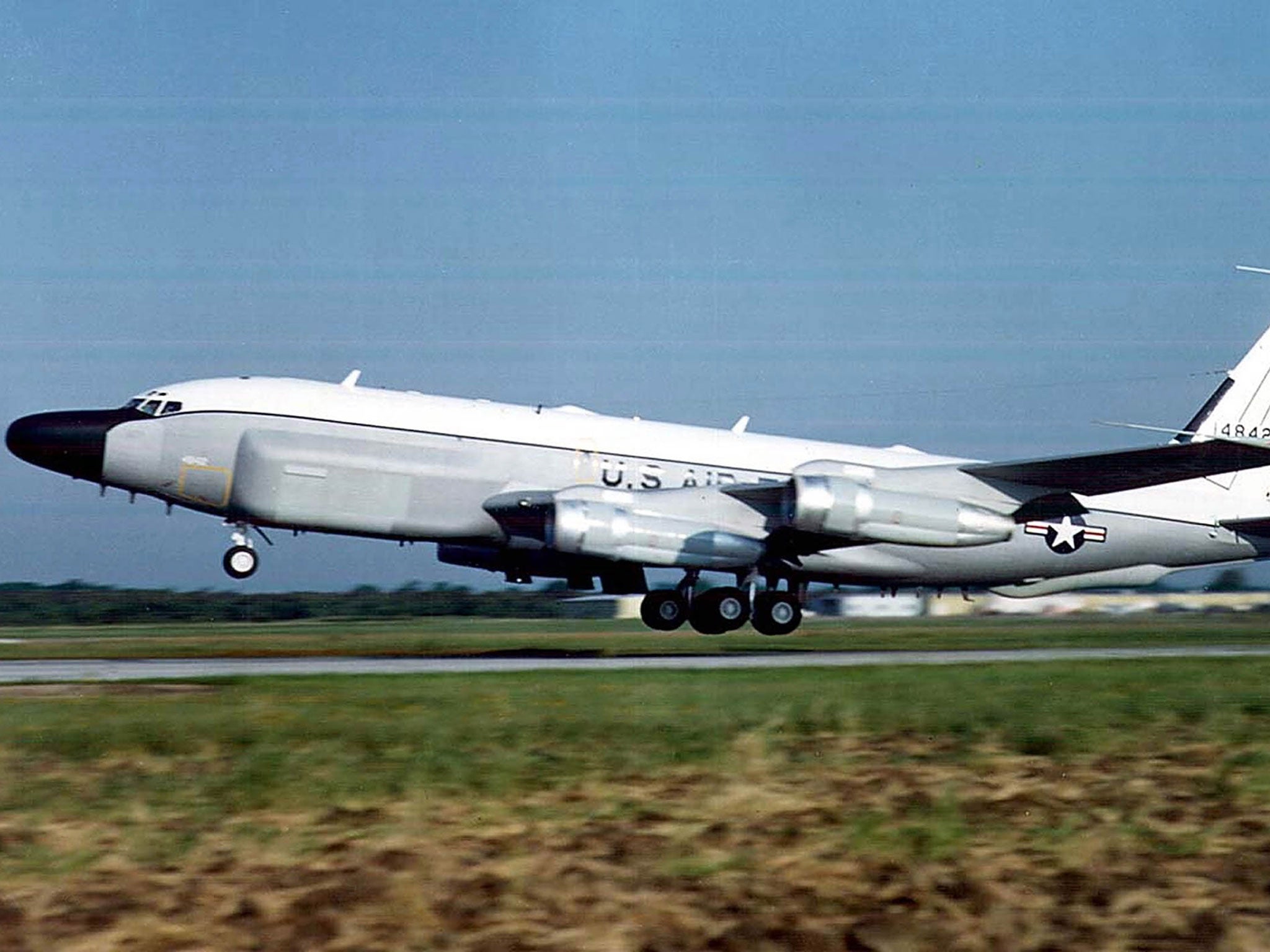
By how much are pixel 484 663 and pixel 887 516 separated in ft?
32.5

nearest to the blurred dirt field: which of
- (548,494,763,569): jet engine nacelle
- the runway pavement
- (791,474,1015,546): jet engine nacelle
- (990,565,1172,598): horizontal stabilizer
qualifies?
the runway pavement

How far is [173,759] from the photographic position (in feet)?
38.5

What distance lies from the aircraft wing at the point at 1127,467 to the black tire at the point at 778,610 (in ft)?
14.1

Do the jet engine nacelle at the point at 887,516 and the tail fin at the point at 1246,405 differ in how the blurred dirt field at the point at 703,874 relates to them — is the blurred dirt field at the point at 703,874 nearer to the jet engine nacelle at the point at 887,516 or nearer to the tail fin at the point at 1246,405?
the jet engine nacelle at the point at 887,516

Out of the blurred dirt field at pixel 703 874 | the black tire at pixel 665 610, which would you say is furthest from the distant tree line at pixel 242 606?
the blurred dirt field at pixel 703 874

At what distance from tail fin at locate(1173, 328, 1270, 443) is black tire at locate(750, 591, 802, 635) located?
1082cm

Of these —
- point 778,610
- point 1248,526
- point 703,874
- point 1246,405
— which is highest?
point 1246,405

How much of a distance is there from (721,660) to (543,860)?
15.6 metres

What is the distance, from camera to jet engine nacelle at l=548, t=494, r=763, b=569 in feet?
95.5

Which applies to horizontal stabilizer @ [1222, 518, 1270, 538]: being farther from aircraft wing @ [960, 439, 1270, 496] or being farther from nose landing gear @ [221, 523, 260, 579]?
nose landing gear @ [221, 523, 260, 579]

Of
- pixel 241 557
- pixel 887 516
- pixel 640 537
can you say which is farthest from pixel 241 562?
pixel 887 516

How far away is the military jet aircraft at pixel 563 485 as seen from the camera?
29.9m

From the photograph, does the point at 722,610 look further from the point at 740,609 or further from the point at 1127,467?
the point at 1127,467

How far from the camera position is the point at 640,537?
29469 mm
